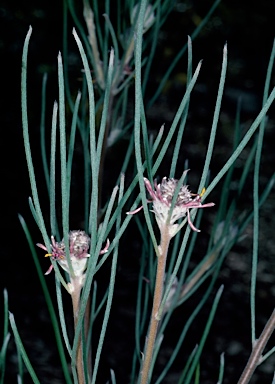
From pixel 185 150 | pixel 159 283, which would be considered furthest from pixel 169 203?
pixel 185 150

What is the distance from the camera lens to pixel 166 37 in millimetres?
2205

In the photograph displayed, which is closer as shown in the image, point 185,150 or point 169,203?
point 169,203

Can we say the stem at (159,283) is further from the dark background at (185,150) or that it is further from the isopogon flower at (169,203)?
the dark background at (185,150)

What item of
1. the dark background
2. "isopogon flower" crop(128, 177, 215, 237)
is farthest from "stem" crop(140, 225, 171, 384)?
Answer: the dark background

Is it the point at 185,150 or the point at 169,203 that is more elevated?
the point at 169,203

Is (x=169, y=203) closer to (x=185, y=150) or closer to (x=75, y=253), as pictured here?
(x=75, y=253)

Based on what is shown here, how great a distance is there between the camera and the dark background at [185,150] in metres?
1.19

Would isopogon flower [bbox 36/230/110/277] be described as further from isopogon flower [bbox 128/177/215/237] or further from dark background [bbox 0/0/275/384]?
dark background [bbox 0/0/275/384]

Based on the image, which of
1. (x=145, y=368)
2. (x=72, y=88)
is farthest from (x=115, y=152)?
(x=145, y=368)

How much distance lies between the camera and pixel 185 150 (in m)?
1.83

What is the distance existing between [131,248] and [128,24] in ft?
3.20

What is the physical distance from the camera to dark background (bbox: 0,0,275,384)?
119 cm

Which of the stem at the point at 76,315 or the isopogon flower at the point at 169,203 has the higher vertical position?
the isopogon flower at the point at 169,203

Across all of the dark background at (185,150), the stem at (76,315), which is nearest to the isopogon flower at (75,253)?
the stem at (76,315)
